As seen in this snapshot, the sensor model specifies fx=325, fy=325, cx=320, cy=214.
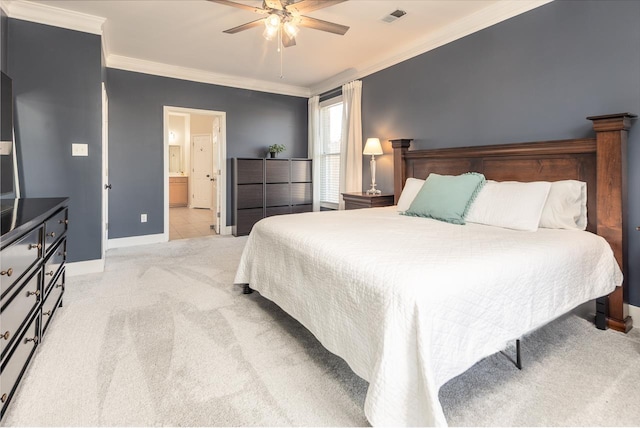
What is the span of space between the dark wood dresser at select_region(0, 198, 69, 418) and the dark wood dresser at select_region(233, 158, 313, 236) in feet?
10.2

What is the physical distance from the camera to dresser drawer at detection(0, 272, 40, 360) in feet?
4.26

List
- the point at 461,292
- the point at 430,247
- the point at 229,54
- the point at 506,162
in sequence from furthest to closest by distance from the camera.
Answer: the point at 229,54
the point at 506,162
the point at 430,247
the point at 461,292

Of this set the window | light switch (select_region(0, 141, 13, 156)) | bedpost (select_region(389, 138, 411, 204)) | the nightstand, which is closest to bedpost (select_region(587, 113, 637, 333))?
bedpost (select_region(389, 138, 411, 204))

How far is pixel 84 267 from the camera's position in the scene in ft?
11.1

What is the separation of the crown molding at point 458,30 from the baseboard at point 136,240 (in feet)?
12.7

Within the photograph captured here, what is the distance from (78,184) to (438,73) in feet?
13.3

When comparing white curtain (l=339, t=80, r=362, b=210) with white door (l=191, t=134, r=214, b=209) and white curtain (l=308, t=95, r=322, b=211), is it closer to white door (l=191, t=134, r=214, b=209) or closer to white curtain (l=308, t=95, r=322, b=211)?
white curtain (l=308, t=95, r=322, b=211)

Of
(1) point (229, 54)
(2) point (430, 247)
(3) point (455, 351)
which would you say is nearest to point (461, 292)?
(3) point (455, 351)

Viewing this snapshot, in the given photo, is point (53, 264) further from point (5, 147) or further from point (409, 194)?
point (409, 194)

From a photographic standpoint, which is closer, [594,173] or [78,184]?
[594,173]

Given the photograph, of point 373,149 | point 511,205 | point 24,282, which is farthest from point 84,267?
point 511,205

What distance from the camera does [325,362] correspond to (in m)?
1.79

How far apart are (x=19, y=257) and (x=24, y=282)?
14cm

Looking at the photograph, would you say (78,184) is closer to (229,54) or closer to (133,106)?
(133,106)
